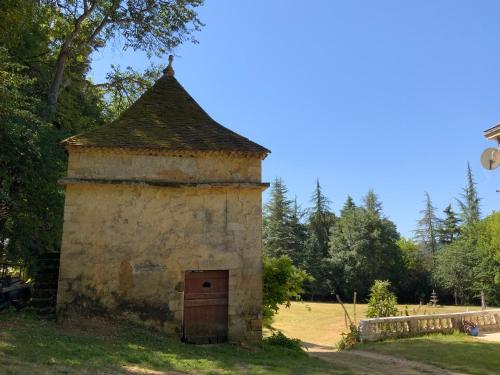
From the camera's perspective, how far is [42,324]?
934 centimetres

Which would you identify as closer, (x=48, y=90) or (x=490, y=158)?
(x=490, y=158)

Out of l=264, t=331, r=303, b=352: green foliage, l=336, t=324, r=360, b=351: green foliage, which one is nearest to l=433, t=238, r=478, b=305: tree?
l=336, t=324, r=360, b=351: green foliage

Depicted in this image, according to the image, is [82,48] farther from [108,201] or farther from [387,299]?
[387,299]

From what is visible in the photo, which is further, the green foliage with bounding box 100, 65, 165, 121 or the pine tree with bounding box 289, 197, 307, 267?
the pine tree with bounding box 289, 197, 307, 267

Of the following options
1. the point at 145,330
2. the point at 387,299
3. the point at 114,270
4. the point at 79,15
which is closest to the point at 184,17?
the point at 79,15

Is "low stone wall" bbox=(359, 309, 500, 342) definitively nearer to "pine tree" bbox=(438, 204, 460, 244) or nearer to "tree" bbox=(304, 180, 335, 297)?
"tree" bbox=(304, 180, 335, 297)

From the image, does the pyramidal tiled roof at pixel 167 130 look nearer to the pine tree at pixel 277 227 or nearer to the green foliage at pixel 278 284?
the green foliage at pixel 278 284

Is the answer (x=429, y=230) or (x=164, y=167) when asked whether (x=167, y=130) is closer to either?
(x=164, y=167)

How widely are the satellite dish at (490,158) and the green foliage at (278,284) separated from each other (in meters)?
5.42

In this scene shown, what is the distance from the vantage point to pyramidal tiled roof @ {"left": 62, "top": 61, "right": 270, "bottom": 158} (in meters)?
10.6

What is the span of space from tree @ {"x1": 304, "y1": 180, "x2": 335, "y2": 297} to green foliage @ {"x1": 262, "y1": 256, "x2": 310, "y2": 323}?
33.4 metres

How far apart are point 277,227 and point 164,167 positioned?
37362mm

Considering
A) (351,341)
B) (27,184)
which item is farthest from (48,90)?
(351,341)

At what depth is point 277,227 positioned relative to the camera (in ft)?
155
